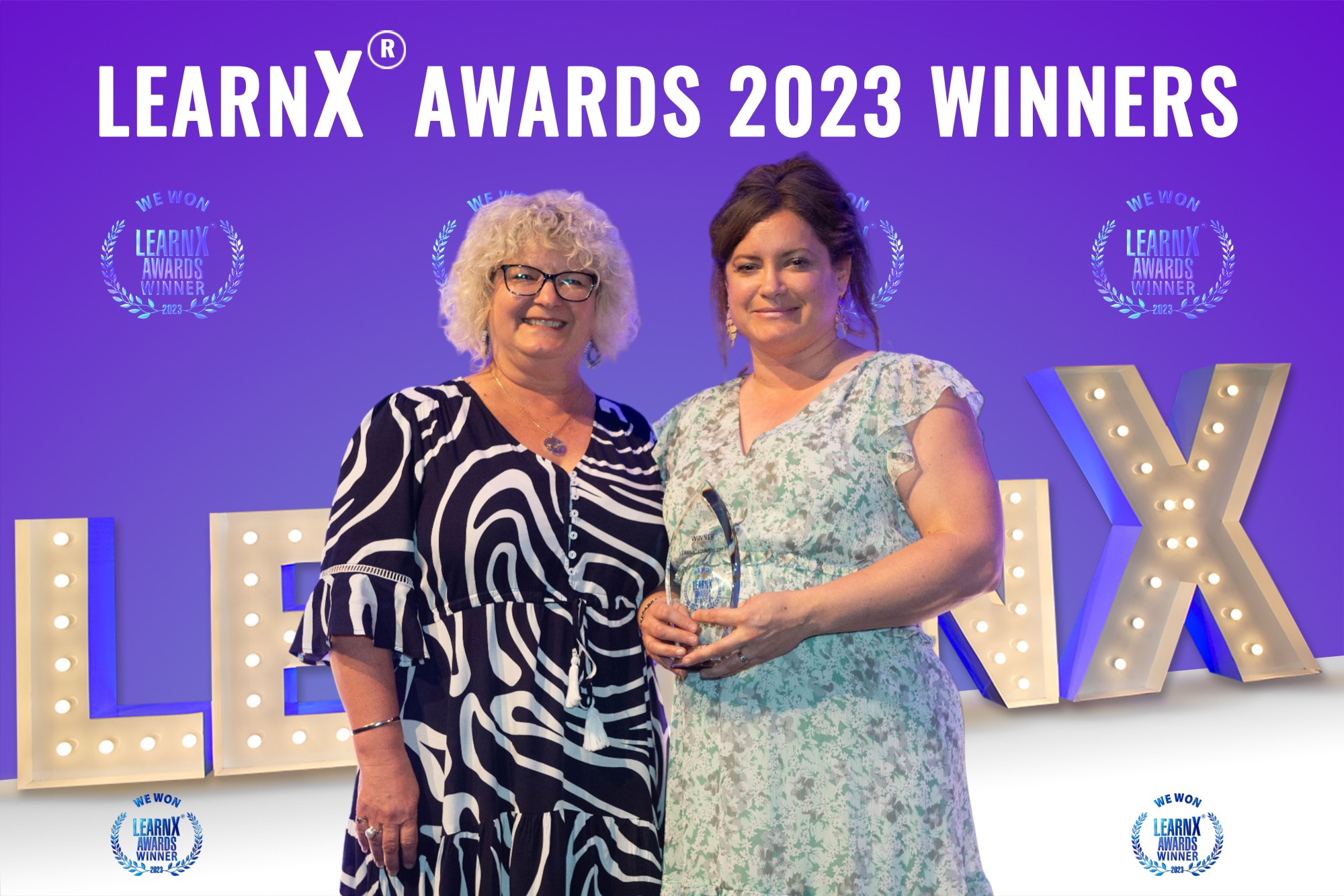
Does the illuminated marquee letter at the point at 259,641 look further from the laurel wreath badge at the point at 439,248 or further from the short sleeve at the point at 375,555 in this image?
the short sleeve at the point at 375,555

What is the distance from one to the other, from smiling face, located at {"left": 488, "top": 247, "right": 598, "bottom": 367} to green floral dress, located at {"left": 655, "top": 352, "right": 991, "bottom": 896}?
387mm

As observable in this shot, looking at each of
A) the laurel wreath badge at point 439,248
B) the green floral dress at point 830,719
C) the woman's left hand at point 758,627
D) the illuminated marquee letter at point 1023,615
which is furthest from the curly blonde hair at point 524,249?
the illuminated marquee letter at point 1023,615

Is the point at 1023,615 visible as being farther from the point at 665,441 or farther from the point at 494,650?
the point at 494,650

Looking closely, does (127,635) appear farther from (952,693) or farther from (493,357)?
(952,693)

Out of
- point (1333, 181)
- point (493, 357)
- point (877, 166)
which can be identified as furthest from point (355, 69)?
point (1333, 181)

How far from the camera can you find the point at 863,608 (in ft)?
4.82

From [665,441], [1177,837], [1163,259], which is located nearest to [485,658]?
[665,441]

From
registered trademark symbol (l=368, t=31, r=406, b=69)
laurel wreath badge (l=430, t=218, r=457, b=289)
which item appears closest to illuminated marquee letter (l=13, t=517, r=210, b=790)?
laurel wreath badge (l=430, t=218, r=457, b=289)

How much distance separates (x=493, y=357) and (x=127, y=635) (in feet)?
6.85

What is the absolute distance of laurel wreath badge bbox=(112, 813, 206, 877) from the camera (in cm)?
319

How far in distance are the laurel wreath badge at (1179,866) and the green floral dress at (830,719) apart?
223cm

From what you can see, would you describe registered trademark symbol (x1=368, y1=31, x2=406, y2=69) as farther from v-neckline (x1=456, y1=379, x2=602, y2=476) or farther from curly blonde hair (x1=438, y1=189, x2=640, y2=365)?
v-neckline (x1=456, y1=379, x2=602, y2=476)

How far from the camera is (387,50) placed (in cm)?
347

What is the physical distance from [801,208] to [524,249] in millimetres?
469
